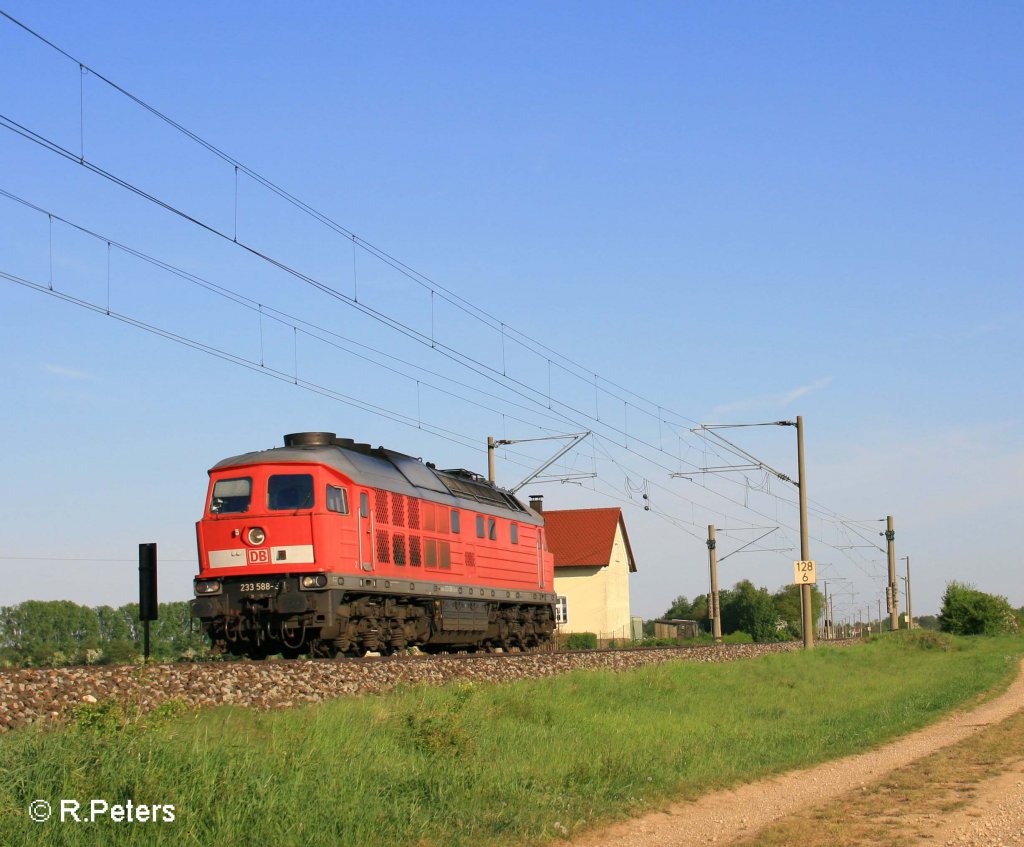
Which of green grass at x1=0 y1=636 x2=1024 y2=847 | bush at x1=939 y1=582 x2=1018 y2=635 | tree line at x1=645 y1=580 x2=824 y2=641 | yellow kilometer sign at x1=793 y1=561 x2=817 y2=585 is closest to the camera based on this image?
green grass at x1=0 y1=636 x2=1024 y2=847

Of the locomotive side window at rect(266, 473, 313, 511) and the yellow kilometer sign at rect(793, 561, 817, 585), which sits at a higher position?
the locomotive side window at rect(266, 473, 313, 511)

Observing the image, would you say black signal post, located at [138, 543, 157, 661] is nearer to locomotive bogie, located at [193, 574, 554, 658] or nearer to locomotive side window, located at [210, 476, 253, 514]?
locomotive bogie, located at [193, 574, 554, 658]

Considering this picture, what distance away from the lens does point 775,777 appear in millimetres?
12797

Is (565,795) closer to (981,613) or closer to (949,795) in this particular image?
(949,795)

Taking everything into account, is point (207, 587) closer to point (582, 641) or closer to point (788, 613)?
point (582, 641)

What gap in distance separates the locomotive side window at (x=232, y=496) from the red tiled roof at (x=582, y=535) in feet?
147

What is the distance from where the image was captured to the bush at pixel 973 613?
65812mm

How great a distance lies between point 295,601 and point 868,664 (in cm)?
1900

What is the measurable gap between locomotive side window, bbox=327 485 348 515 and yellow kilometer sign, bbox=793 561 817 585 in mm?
Answer: 18543

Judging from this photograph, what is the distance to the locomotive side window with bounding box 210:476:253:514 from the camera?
23.1 meters

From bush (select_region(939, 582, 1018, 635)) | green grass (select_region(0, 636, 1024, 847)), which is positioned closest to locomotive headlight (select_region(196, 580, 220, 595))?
green grass (select_region(0, 636, 1024, 847))

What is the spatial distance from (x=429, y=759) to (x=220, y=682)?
4888 mm

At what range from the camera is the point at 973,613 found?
66375 mm

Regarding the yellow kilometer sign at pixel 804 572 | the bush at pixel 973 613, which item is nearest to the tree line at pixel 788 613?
the bush at pixel 973 613
